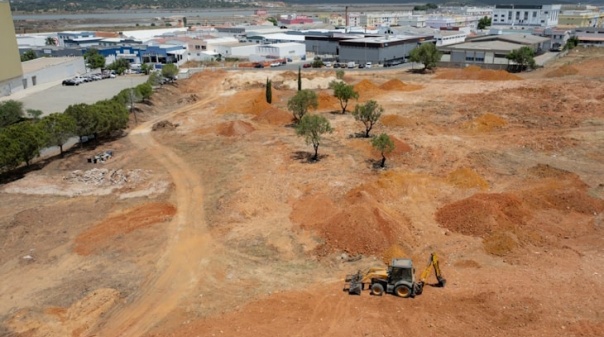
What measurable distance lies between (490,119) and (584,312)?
1264 inches

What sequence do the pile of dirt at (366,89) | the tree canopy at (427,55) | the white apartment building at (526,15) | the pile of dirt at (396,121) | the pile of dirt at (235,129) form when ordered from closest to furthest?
the pile of dirt at (235,129) < the pile of dirt at (396,121) < the pile of dirt at (366,89) < the tree canopy at (427,55) < the white apartment building at (526,15)

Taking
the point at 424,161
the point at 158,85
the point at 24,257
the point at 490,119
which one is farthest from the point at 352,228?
the point at 158,85

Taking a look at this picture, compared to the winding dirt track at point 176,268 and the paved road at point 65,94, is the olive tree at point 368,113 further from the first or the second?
the paved road at point 65,94

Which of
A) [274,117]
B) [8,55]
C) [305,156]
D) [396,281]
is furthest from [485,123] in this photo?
[8,55]

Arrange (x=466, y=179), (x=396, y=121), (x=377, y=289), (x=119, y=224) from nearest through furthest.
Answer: (x=377, y=289) → (x=119, y=224) → (x=466, y=179) → (x=396, y=121)

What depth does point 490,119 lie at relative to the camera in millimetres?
48719

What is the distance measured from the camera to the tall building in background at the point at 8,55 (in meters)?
66.4

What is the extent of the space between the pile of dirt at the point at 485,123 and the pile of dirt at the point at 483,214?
1916cm

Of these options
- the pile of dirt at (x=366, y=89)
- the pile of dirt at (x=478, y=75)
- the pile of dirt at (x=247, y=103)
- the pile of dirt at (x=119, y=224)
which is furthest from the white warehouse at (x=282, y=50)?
the pile of dirt at (x=119, y=224)

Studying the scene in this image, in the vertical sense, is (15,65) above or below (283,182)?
above

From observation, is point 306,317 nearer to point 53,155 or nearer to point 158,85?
point 53,155

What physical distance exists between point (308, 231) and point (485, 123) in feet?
93.3

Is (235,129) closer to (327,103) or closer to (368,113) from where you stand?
(368,113)

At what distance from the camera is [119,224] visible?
2942 cm
